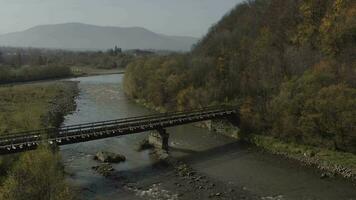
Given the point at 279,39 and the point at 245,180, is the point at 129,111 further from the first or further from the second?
the point at 245,180

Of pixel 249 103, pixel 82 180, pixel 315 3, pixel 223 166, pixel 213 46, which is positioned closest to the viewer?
pixel 82 180

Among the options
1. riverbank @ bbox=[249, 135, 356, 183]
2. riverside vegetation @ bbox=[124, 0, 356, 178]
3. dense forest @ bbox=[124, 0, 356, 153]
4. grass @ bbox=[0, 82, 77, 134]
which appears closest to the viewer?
riverbank @ bbox=[249, 135, 356, 183]

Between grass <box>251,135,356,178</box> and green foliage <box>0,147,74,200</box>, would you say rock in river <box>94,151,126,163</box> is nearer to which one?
green foliage <box>0,147,74,200</box>

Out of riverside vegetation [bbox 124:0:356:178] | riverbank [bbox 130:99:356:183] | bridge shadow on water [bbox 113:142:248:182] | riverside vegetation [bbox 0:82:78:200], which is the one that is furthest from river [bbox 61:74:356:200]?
riverside vegetation [bbox 0:82:78:200]

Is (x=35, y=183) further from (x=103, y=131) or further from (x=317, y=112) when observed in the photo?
(x=317, y=112)

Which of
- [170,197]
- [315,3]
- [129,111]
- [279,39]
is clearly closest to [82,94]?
[129,111]
